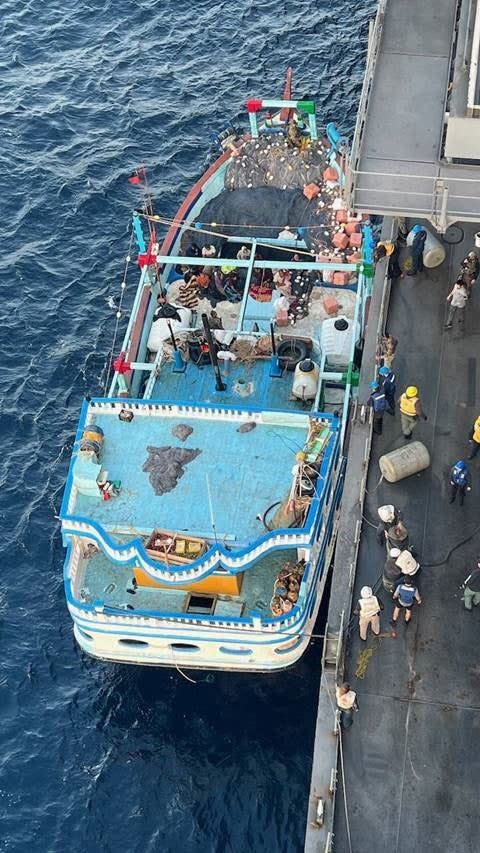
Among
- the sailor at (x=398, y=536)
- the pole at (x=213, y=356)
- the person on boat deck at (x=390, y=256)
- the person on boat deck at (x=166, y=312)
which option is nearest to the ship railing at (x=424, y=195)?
the person on boat deck at (x=390, y=256)

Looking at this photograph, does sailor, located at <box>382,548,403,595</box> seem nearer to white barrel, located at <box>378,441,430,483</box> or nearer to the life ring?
white barrel, located at <box>378,441,430,483</box>

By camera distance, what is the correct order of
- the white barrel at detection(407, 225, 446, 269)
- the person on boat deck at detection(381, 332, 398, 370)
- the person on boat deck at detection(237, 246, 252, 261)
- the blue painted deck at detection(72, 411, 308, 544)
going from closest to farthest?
the blue painted deck at detection(72, 411, 308, 544) < the person on boat deck at detection(381, 332, 398, 370) < the white barrel at detection(407, 225, 446, 269) < the person on boat deck at detection(237, 246, 252, 261)

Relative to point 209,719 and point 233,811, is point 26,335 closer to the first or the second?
point 209,719

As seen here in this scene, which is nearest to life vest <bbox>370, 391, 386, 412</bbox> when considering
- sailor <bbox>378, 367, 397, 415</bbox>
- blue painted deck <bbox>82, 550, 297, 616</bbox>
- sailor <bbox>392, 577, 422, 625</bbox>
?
sailor <bbox>378, 367, 397, 415</bbox>

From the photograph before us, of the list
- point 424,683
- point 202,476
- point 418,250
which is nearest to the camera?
point 424,683

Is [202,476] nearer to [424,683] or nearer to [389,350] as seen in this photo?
[389,350]

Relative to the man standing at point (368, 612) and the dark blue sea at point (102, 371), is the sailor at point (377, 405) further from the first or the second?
the dark blue sea at point (102, 371)

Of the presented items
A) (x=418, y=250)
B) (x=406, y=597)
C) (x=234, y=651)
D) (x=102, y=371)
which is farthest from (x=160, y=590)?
(x=418, y=250)

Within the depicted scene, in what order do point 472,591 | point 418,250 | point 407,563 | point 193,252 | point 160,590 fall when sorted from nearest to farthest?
point 407,563 → point 472,591 → point 160,590 → point 418,250 → point 193,252
